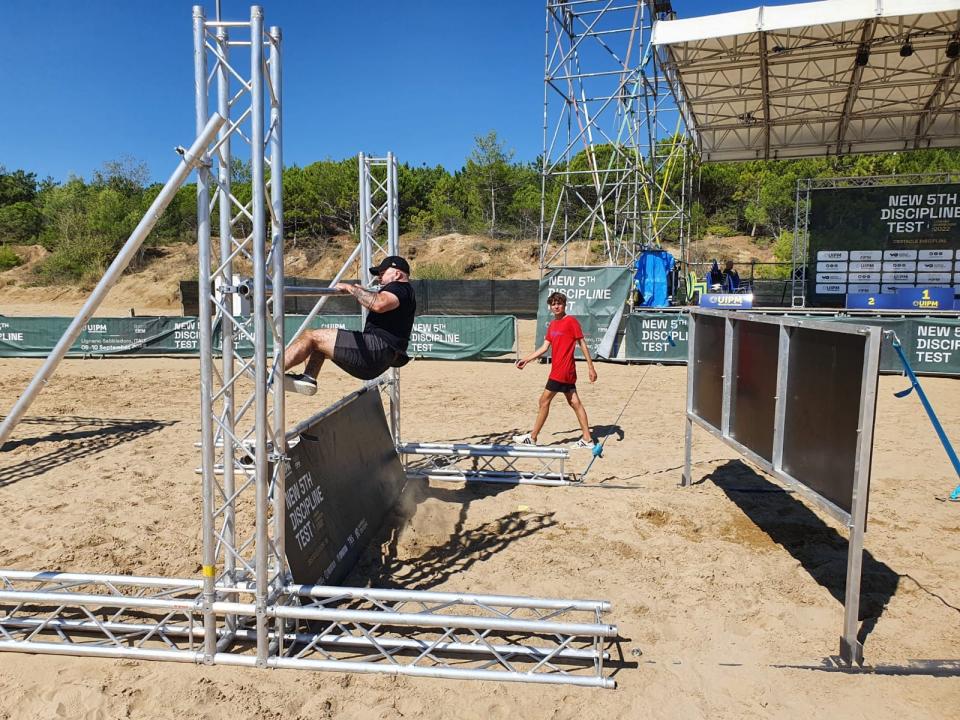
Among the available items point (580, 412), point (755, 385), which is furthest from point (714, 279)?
point (755, 385)

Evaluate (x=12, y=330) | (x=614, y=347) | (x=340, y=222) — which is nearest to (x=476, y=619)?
(x=614, y=347)

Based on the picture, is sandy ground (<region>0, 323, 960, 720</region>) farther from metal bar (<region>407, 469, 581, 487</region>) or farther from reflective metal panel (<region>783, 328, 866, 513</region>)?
reflective metal panel (<region>783, 328, 866, 513</region>)

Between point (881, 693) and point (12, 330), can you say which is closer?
point (881, 693)

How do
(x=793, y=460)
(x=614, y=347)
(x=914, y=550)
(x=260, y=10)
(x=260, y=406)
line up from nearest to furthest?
1. (x=260, y=10)
2. (x=260, y=406)
3. (x=793, y=460)
4. (x=914, y=550)
5. (x=614, y=347)

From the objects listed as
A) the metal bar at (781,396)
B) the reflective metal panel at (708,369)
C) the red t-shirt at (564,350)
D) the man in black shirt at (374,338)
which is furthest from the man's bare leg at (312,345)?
the red t-shirt at (564,350)

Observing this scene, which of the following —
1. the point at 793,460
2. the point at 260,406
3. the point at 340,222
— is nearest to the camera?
the point at 260,406

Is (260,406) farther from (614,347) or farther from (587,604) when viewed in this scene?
(614,347)

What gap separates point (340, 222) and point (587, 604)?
167 feet

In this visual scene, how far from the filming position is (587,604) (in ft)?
13.2

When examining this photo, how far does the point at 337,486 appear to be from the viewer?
18.5 feet

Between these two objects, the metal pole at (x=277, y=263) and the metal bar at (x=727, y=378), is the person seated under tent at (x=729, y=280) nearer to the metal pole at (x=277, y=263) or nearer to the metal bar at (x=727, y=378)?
the metal bar at (x=727, y=378)

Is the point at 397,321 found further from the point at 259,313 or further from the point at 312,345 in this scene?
the point at 259,313

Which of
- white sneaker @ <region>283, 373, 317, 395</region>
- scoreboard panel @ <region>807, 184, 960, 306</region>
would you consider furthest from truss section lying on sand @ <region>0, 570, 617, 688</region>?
scoreboard panel @ <region>807, 184, 960, 306</region>

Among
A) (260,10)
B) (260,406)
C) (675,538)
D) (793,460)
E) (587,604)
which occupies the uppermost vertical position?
(260,10)
